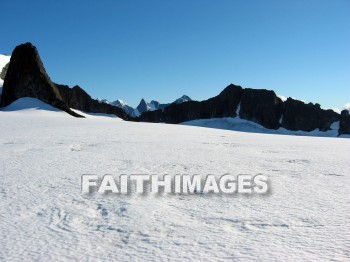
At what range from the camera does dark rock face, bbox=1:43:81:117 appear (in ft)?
111

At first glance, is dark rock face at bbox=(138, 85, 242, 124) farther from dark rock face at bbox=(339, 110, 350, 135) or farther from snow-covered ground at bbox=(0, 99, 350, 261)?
snow-covered ground at bbox=(0, 99, 350, 261)

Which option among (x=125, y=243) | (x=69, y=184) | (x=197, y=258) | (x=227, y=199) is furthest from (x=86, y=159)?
(x=197, y=258)

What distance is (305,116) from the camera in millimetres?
98500

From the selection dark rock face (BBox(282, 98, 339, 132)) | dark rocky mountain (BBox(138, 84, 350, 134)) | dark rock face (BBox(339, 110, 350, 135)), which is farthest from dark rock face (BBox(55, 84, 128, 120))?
dark rock face (BBox(339, 110, 350, 135))

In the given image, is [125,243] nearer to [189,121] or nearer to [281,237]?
[281,237]

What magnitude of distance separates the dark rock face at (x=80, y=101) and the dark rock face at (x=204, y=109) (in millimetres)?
27635

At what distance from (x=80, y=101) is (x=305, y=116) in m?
70.8

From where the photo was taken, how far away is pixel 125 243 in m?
2.72

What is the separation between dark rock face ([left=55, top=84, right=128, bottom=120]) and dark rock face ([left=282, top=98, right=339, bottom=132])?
58193 mm

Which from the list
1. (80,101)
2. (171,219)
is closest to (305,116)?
(80,101)

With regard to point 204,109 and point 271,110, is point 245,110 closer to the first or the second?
point 271,110

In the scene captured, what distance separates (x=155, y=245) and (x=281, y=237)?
1.17 m

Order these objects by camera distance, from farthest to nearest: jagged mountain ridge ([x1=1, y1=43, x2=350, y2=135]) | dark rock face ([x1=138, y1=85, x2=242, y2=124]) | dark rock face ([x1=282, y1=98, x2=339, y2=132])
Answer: dark rock face ([x1=138, y1=85, x2=242, y2=124]) < dark rock face ([x1=282, y1=98, x2=339, y2=132]) < jagged mountain ridge ([x1=1, y1=43, x2=350, y2=135])

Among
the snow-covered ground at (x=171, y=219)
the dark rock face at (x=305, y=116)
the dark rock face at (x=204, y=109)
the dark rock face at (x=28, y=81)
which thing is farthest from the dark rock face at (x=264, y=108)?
the snow-covered ground at (x=171, y=219)
